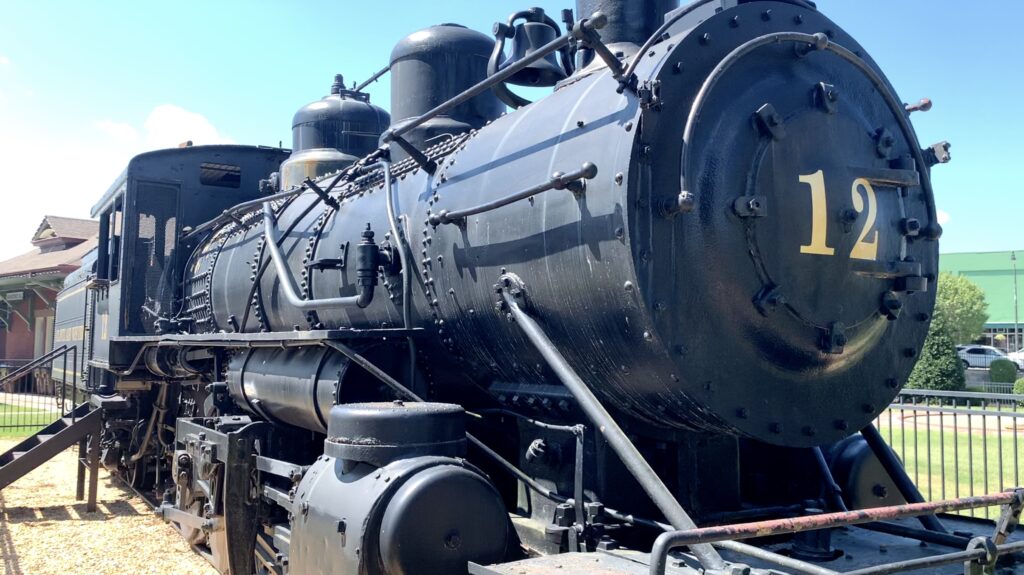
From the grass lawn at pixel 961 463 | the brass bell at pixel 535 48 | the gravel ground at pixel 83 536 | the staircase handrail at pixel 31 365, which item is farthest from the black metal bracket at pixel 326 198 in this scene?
the staircase handrail at pixel 31 365

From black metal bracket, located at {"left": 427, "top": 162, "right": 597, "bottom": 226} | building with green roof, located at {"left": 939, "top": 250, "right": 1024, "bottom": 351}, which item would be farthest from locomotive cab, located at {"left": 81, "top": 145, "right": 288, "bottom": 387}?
building with green roof, located at {"left": 939, "top": 250, "right": 1024, "bottom": 351}

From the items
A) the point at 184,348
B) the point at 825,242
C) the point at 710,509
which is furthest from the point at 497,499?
the point at 184,348

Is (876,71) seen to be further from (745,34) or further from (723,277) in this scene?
(723,277)

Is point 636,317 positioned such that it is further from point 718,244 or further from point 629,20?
point 629,20

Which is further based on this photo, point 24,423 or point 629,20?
point 24,423

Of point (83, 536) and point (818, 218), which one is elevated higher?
point (818, 218)

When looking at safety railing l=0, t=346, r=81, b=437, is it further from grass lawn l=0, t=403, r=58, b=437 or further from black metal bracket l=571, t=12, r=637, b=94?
black metal bracket l=571, t=12, r=637, b=94

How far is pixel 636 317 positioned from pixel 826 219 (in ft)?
2.86

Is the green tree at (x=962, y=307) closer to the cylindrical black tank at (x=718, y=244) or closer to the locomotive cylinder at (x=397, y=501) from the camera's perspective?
the cylindrical black tank at (x=718, y=244)

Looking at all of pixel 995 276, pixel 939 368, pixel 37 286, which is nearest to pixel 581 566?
pixel 939 368

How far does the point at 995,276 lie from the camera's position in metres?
58.2

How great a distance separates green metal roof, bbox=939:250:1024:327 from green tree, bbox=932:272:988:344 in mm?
14362

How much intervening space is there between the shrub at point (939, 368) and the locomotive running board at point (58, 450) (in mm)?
19183

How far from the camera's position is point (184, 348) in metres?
6.75
